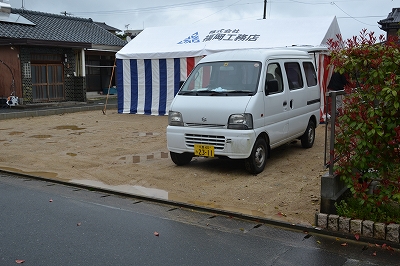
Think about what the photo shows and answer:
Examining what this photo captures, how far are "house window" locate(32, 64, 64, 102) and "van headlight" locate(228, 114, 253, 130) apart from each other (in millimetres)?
17551

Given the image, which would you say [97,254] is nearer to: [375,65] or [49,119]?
[375,65]

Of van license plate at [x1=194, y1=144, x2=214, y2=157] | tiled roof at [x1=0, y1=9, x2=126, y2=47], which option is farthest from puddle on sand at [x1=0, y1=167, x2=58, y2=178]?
tiled roof at [x1=0, y1=9, x2=126, y2=47]

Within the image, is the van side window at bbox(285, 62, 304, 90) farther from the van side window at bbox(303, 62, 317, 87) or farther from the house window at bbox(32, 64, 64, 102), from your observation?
the house window at bbox(32, 64, 64, 102)

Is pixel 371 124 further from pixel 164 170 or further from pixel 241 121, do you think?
pixel 164 170

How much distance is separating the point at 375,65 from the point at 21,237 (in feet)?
14.2

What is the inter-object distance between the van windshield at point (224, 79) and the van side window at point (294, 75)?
1105 millimetres

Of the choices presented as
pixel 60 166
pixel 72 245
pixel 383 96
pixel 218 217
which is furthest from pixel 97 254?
pixel 60 166

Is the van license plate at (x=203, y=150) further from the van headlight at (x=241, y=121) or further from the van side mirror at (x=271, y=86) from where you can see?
the van side mirror at (x=271, y=86)

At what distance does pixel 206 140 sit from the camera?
763 cm

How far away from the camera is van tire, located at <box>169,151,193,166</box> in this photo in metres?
8.36

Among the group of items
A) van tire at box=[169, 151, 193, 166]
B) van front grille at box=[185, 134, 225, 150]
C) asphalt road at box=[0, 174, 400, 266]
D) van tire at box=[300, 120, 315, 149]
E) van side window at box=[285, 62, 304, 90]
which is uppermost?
van side window at box=[285, 62, 304, 90]

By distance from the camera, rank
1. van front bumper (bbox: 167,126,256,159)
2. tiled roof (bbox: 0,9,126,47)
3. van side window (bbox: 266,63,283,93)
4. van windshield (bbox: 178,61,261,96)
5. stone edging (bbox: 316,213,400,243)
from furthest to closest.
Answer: tiled roof (bbox: 0,9,126,47) → van side window (bbox: 266,63,283,93) → van windshield (bbox: 178,61,261,96) → van front bumper (bbox: 167,126,256,159) → stone edging (bbox: 316,213,400,243)

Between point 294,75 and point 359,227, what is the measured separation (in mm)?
4833

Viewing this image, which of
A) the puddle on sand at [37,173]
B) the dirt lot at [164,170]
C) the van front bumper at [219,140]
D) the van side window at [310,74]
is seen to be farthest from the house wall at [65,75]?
the van front bumper at [219,140]
